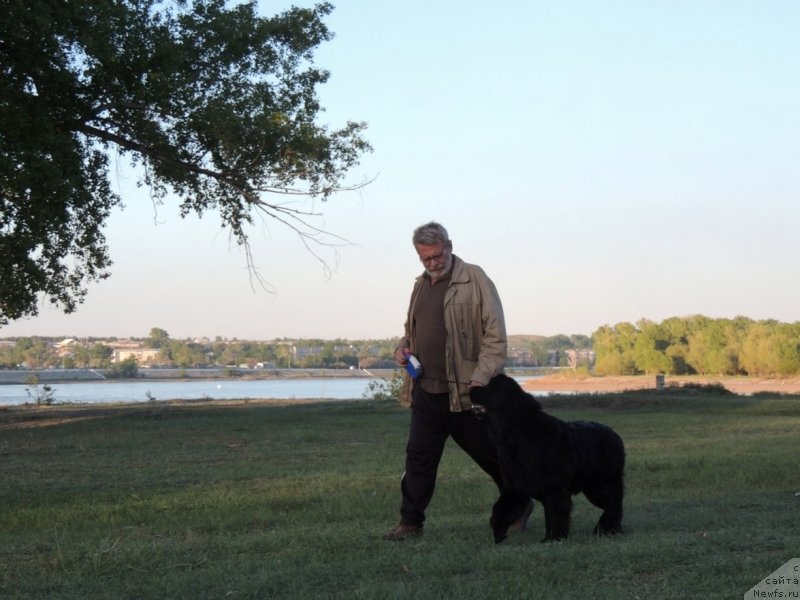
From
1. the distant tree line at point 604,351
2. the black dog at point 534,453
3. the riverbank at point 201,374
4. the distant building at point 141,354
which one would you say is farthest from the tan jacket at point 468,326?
the distant building at point 141,354

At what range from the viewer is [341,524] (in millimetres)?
8258

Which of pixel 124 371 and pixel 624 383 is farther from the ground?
pixel 124 371

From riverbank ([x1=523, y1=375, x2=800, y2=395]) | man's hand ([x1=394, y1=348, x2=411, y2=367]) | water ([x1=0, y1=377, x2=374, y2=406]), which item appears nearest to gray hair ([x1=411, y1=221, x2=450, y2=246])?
man's hand ([x1=394, y1=348, x2=411, y2=367])

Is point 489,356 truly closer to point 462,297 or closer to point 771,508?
point 462,297

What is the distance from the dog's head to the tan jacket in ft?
0.62

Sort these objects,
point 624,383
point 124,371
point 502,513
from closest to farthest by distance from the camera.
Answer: point 502,513 < point 624,383 < point 124,371

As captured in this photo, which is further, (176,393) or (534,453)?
(176,393)

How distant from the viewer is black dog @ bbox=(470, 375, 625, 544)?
21.6 feet

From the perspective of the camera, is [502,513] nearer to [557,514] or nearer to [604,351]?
[557,514]

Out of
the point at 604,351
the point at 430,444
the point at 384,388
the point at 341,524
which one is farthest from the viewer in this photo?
the point at 604,351

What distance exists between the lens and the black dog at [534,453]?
659 centimetres

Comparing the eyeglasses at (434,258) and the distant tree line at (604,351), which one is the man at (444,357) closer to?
the eyeglasses at (434,258)

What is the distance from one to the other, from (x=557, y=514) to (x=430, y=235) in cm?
209

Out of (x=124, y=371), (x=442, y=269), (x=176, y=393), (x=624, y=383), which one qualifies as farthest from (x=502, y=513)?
(x=124, y=371)
